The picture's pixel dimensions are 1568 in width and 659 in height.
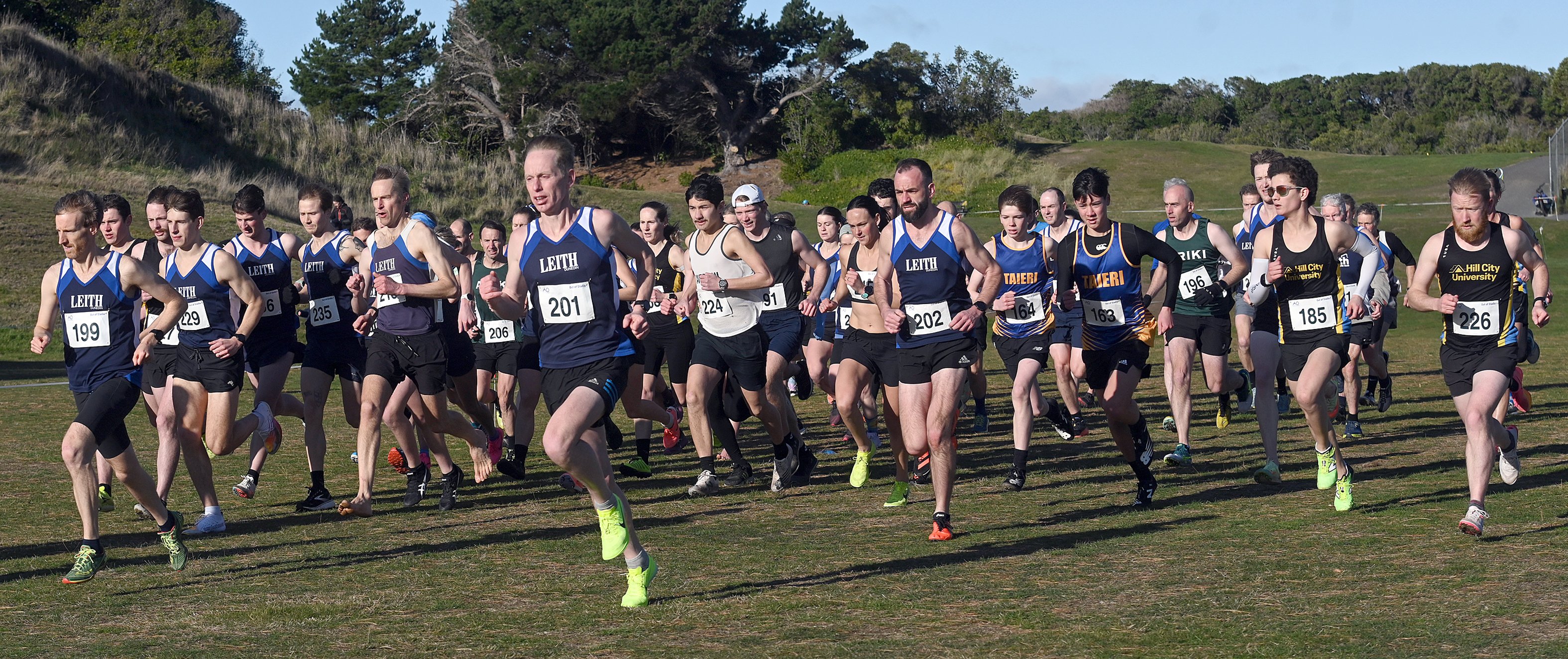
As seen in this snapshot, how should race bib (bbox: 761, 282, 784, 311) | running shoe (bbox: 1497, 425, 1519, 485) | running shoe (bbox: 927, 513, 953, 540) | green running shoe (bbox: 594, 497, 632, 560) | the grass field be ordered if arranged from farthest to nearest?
race bib (bbox: 761, 282, 784, 311), running shoe (bbox: 1497, 425, 1519, 485), running shoe (bbox: 927, 513, 953, 540), green running shoe (bbox: 594, 497, 632, 560), the grass field

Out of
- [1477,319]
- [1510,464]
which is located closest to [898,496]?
[1477,319]

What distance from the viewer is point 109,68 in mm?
43062

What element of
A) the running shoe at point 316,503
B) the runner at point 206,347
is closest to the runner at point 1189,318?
the running shoe at point 316,503

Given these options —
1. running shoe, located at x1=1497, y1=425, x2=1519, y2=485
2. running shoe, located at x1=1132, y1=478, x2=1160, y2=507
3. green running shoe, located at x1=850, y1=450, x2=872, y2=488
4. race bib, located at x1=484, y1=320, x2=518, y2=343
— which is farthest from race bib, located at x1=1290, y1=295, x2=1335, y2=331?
race bib, located at x1=484, y1=320, x2=518, y2=343

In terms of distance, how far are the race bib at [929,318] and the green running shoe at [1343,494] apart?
9.34 feet

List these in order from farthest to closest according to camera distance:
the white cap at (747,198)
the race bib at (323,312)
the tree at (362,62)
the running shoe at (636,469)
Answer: the tree at (362,62) → the running shoe at (636,469) → the white cap at (747,198) → the race bib at (323,312)

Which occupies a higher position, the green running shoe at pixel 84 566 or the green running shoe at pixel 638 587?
the green running shoe at pixel 84 566

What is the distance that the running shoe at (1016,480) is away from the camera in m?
10.3

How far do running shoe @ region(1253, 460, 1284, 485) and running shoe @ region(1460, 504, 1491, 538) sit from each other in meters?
2.36

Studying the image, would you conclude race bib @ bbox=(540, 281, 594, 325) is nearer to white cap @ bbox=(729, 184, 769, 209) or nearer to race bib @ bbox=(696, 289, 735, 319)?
race bib @ bbox=(696, 289, 735, 319)

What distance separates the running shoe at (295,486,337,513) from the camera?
32.1 feet

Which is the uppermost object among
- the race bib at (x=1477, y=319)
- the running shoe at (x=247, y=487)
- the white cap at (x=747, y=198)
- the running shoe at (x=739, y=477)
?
the white cap at (x=747, y=198)

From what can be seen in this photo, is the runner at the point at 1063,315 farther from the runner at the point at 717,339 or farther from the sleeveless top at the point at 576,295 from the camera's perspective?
the sleeveless top at the point at 576,295

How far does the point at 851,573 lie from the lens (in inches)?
291
